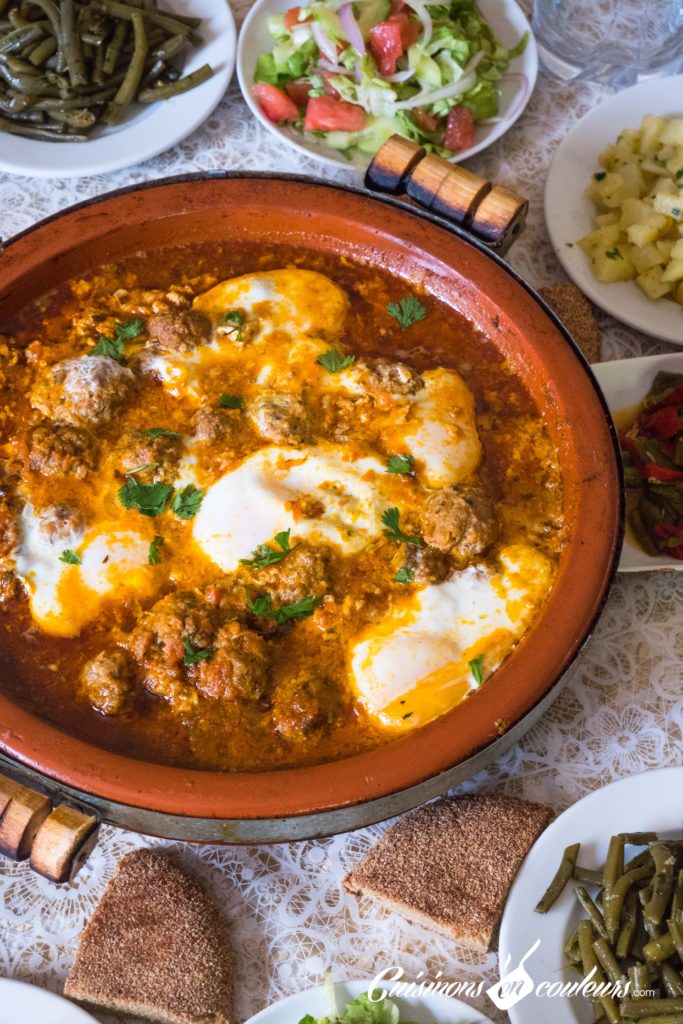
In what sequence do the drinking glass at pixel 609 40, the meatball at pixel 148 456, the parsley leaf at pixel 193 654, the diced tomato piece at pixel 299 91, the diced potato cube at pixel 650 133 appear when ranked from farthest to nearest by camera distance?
the drinking glass at pixel 609 40 → the diced tomato piece at pixel 299 91 → the diced potato cube at pixel 650 133 → the meatball at pixel 148 456 → the parsley leaf at pixel 193 654

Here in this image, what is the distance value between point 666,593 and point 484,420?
31.2 inches

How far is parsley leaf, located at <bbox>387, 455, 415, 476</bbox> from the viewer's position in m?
2.82

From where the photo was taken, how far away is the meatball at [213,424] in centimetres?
285

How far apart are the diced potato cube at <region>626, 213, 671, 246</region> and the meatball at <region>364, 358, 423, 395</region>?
3.30ft

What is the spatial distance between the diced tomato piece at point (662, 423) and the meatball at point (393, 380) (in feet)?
2.42

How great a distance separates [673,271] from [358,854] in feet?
6.88

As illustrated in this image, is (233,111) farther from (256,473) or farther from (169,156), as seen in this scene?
(256,473)

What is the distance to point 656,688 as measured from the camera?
9.81 feet

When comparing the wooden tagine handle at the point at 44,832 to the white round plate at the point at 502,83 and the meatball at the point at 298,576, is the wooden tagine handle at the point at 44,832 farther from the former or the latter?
the white round plate at the point at 502,83

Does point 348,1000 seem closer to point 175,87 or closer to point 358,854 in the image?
point 358,854

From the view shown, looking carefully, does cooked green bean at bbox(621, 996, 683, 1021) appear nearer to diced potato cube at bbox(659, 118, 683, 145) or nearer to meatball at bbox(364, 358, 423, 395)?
meatball at bbox(364, 358, 423, 395)

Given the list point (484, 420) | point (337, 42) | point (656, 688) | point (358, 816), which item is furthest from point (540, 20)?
point (358, 816)

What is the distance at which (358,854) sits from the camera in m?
2.82

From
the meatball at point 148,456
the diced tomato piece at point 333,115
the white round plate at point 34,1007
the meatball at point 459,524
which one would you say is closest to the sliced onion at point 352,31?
the diced tomato piece at point 333,115
